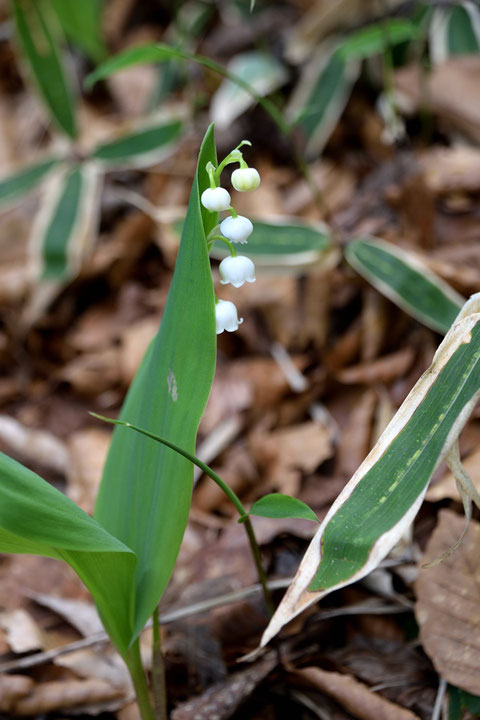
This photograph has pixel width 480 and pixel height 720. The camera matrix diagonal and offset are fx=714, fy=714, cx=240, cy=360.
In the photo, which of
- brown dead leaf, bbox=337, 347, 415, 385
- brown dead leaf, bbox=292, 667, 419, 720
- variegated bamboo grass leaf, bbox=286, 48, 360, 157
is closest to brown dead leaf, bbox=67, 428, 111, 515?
brown dead leaf, bbox=337, 347, 415, 385

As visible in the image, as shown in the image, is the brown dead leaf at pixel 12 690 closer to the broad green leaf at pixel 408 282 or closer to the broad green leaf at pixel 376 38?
the broad green leaf at pixel 408 282

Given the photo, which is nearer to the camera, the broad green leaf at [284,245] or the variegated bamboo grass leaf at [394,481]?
the variegated bamboo grass leaf at [394,481]

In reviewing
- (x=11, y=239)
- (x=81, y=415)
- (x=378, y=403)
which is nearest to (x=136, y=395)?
(x=378, y=403)

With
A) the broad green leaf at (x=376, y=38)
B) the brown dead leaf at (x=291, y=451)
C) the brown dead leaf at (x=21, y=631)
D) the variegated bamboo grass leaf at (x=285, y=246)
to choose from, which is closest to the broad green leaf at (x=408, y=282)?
the variegated bamboo grass leaf at (x=285, y=246)

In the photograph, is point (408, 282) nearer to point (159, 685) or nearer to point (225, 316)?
point (225, 316)

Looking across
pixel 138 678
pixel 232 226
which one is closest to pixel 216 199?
pixel 232 226

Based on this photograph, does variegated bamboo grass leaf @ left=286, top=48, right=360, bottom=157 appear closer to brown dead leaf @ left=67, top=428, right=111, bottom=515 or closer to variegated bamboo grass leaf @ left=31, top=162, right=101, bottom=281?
variegated bamboo grass leaf @ left=31, top=162, right=101, bottom=281
